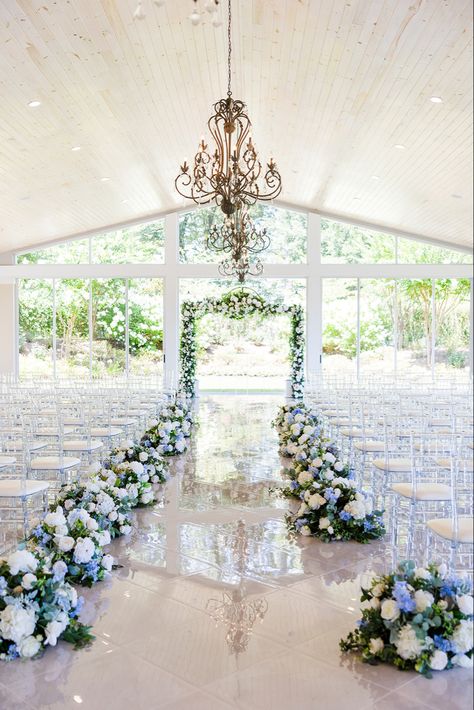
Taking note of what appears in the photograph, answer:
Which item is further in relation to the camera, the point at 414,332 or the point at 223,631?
the point at 414,332

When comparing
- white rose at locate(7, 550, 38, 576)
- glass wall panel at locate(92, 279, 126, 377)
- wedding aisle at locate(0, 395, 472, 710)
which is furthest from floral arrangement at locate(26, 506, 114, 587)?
glass wall panel at locate(92, 279, 126, 377)

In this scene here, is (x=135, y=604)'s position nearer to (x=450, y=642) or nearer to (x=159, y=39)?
(x=450, y=642)

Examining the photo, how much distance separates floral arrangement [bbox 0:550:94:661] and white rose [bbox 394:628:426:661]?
1541mm

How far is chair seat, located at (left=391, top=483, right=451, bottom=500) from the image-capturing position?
4.86 meters

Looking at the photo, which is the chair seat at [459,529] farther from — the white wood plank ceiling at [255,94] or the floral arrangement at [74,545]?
the floral arrangement at [74,545]

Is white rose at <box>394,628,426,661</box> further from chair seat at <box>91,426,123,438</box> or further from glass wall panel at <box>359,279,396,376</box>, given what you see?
glass wall panel at <box>359,279,396,376</box>

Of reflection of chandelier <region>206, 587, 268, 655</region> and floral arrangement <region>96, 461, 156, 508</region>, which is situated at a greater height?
floral arrangement <region>96, 461, 156, 508</region>

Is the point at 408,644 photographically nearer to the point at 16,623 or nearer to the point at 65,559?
the point at 16,623

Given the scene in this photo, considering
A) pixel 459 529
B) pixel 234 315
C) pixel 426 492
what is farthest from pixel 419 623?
pixel 234 315

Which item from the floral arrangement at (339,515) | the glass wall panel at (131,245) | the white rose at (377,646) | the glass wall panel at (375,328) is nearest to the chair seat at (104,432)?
the floral arrangement at (339,515)

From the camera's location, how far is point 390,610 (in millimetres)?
3402

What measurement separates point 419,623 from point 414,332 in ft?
47.3

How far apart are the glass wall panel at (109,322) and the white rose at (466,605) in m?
14.7

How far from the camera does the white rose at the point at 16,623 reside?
3488 mm
